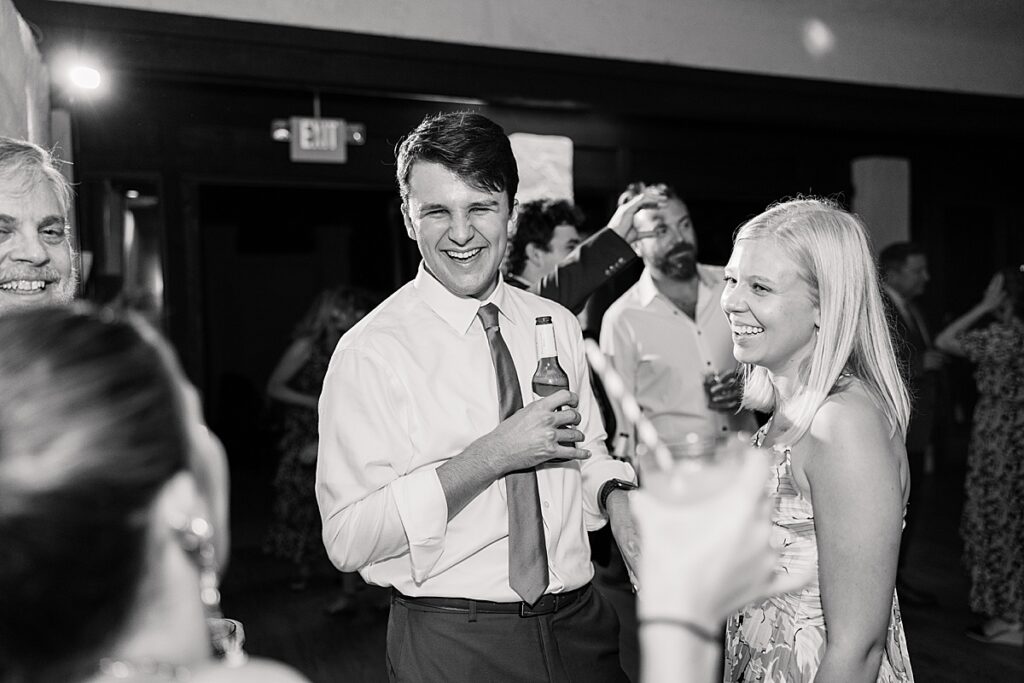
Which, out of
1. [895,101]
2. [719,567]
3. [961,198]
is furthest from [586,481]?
[961,198]

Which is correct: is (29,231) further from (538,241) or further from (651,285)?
(651,285)

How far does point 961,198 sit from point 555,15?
4.19 metres

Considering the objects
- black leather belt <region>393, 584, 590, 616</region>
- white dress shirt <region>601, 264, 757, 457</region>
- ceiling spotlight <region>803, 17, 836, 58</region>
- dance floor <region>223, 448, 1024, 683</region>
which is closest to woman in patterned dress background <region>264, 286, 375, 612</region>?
dance floor <region>223, 448, 1024, 683</region>

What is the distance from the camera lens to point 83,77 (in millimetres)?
3949

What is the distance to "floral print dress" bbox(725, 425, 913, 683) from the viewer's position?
5.00 ft

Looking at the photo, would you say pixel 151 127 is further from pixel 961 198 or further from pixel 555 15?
pixel 961 198

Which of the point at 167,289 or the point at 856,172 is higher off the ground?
the point at 856,172

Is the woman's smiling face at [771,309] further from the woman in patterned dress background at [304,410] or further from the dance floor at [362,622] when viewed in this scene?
the woman in patterned dress background at [304,410]

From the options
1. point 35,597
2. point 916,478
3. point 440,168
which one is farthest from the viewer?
point 916,478

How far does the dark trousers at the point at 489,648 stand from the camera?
1.59 m

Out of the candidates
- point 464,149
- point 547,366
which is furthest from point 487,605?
point 464,149

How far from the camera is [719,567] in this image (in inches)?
31.4

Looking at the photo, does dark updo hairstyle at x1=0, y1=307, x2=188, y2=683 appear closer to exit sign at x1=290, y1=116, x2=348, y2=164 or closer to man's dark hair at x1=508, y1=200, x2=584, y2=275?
man's dark hair at x1=508, y1=200, x2=584, y2=275

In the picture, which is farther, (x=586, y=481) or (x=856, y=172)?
(x=856, y=172)
